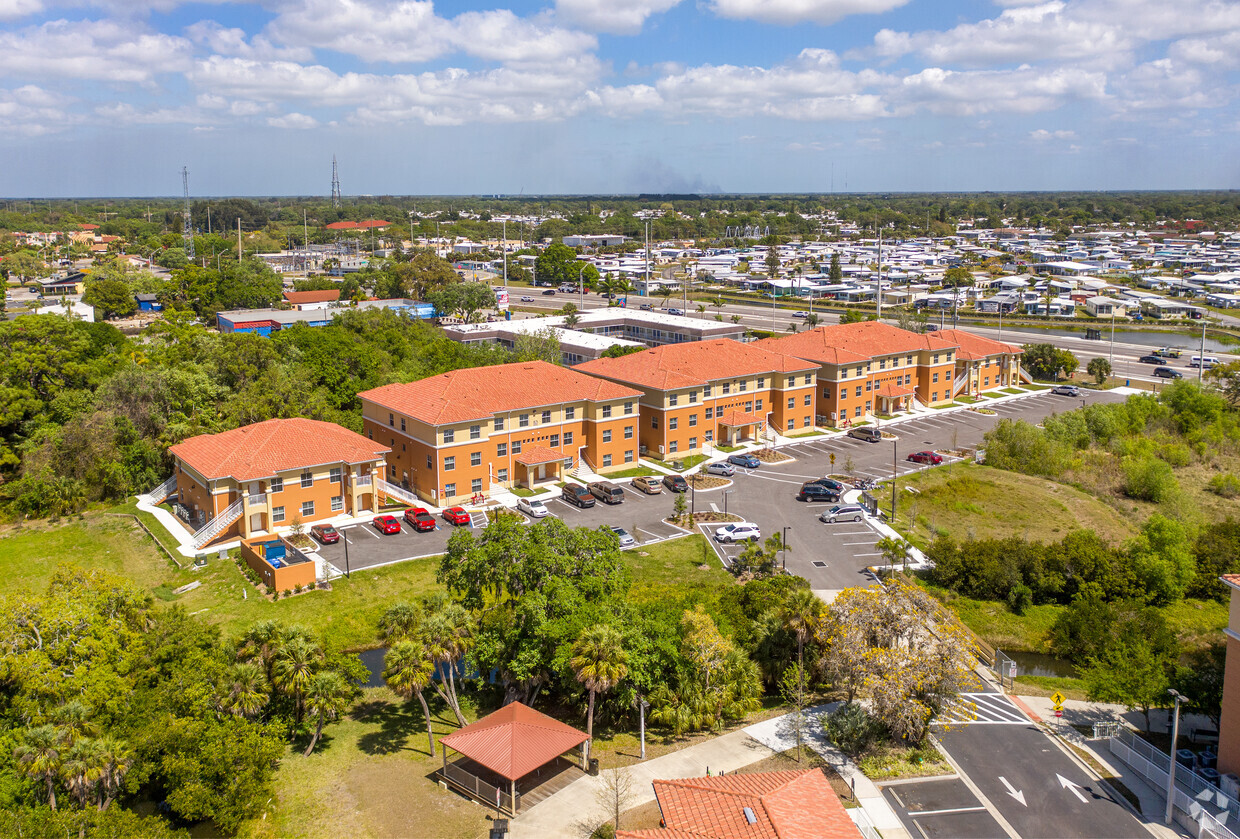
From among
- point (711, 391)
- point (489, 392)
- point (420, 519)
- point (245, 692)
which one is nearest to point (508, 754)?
point (245, 692)

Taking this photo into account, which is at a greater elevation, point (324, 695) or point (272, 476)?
point (272, 476)

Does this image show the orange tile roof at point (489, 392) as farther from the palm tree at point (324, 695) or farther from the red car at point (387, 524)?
the palm tree at point (324, 695)

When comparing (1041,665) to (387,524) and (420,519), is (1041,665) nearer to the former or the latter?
(420,519)

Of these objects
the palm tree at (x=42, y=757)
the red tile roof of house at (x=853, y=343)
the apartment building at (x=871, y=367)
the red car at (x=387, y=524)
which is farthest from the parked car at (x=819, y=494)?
the palm tree at (x=42, y=757)

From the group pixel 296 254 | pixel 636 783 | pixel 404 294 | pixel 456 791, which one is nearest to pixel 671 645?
pixel 636 783

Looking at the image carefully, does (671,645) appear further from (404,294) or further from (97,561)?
(404,294)

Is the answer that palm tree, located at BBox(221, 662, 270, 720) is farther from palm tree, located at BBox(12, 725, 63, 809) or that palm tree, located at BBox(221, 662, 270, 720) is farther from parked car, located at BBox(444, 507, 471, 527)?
parked car, located at BBox(444, 507, 471, 527)
